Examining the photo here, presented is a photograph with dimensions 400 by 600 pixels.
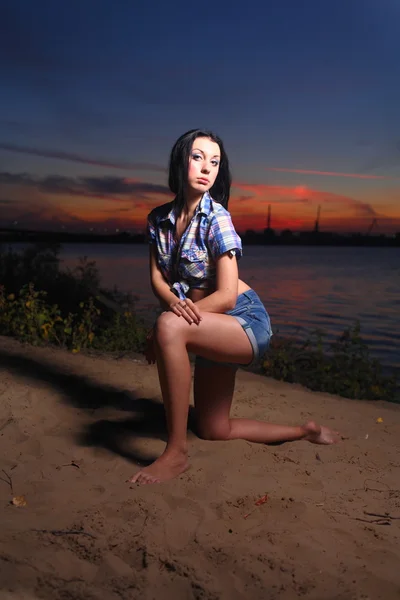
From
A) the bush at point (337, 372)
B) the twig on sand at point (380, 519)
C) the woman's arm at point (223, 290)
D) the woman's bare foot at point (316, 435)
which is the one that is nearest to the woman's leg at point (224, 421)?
the woman's bare foot at point (316, 435)

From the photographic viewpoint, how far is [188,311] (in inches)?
111

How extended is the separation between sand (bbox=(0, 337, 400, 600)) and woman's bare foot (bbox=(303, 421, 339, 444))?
0.20 feet

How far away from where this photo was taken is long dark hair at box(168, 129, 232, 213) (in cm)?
304

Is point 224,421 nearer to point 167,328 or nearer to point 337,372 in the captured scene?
point 167,328

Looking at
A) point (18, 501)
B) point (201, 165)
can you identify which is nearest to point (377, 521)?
point (18, 501)

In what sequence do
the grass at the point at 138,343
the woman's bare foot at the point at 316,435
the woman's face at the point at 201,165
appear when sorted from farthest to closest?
the grass at the point at 138,343
the woman's bare foot at the point at 316,435
the woman's face at the point at 201,165

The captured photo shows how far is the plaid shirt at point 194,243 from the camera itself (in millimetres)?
2949

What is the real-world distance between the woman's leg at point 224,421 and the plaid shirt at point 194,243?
20.0 inches

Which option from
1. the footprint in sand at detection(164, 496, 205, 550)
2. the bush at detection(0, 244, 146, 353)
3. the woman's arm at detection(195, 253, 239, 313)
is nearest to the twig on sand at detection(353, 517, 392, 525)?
the footprint in sand at detection(164, 496, 205, 550)

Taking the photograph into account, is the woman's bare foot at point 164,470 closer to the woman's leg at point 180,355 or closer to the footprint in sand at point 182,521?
the woman's leg at point 180,355

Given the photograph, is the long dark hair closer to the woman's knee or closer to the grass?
the woman's knee

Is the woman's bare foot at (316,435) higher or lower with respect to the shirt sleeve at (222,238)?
lower

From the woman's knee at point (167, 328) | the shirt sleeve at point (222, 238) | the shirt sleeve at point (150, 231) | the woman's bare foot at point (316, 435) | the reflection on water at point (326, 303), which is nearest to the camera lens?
the woman's knee at point (167, 328)

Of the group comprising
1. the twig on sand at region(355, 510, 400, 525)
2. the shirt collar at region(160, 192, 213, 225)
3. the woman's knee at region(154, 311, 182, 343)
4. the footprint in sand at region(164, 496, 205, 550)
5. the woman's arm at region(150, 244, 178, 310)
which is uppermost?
the shirt collar at region(160, 192, 213, 225)
